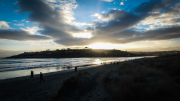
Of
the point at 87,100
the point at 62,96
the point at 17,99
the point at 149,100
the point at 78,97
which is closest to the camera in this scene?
the point at 149,100

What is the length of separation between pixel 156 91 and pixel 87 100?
3736 millimetres

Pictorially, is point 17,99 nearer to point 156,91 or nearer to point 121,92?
point 121,92

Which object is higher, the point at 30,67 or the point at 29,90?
the point at 29,90

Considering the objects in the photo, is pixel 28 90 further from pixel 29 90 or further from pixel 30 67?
pixel 30 67

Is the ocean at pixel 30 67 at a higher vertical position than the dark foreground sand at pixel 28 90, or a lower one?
lower

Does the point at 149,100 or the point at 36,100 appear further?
the point at 36,100

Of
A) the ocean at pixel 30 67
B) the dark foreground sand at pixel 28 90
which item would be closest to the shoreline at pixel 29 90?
the dark foreground sand at pixel 28 90

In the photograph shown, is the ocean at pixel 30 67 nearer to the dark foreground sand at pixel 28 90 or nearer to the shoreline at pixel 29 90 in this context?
the shoreline at pixel 29 90

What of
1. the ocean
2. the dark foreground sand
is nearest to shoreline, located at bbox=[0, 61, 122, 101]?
the dark foreground sand

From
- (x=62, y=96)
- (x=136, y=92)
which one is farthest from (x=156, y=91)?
(x=62, y=96)

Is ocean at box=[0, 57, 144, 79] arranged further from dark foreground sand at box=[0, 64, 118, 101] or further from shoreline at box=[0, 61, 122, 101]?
dark foreground sand at box=[0, 64, 118, 101]

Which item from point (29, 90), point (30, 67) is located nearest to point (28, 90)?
point (29, 90)

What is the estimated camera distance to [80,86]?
7.94 meters

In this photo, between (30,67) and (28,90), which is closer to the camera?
(28,90)
